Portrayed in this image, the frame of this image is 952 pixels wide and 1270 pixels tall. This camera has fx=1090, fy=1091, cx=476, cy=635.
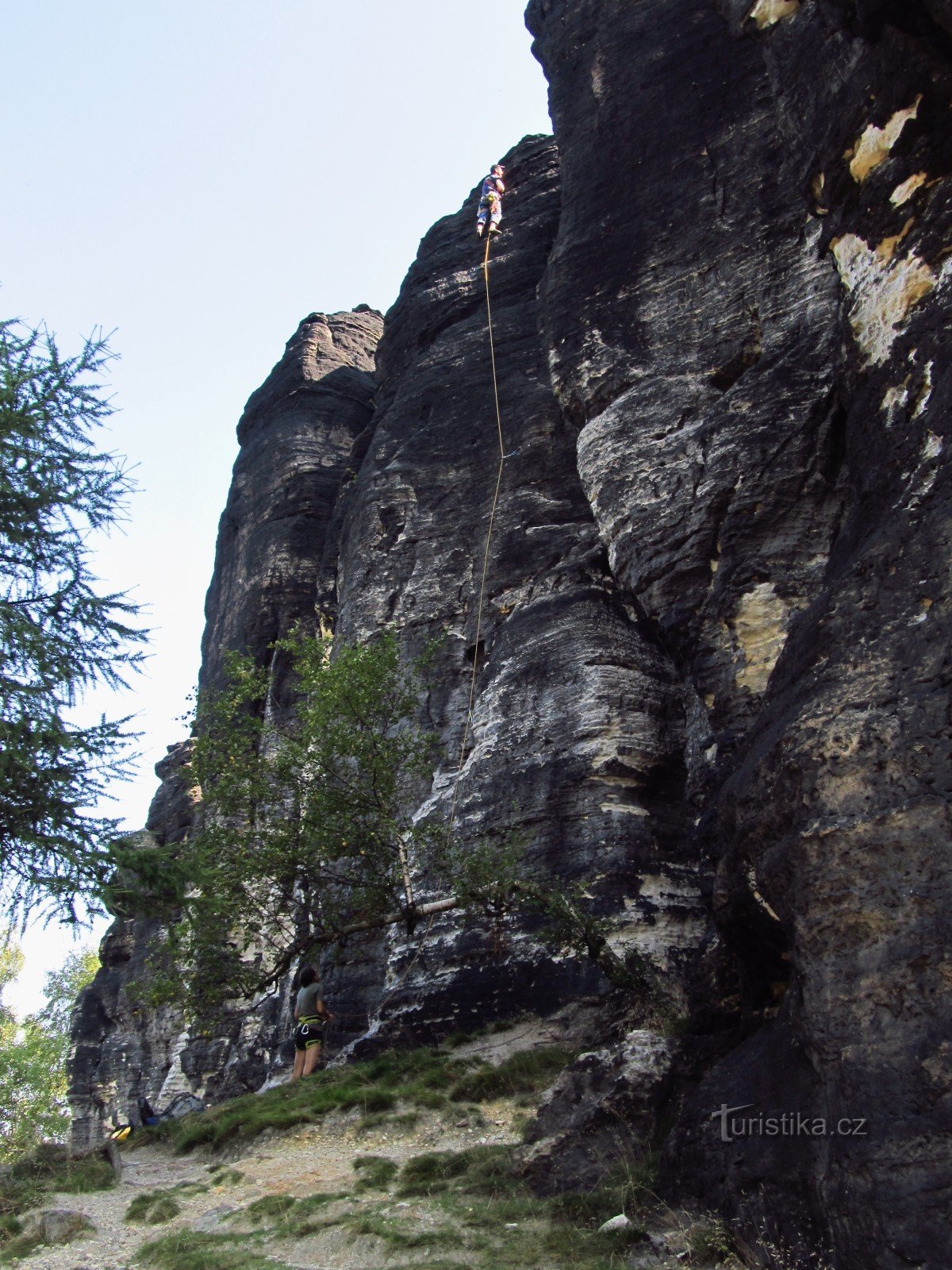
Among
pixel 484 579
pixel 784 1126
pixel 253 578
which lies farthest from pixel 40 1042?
pixel 784 1126

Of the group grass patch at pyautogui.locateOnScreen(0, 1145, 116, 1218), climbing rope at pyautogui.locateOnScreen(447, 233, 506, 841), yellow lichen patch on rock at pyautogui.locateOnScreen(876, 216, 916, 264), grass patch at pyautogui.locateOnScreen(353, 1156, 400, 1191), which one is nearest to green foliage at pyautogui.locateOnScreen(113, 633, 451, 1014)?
climbing rope at pyautogui.locateOnScreen(447, 233, 506, 841)

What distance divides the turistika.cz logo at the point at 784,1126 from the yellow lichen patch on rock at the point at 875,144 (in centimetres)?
786

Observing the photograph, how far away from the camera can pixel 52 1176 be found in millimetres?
10398

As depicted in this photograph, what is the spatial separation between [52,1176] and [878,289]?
11.1 m

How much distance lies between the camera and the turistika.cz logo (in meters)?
6.21

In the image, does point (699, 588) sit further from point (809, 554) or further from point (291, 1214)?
point (291, 1214)

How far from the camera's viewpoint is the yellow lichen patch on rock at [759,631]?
488 inches

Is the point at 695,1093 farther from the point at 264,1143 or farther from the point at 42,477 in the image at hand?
the point at 42,477

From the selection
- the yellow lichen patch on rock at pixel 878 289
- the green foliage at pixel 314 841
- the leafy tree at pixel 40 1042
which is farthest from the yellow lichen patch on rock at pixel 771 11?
the leafy tree at pixel 40 1042

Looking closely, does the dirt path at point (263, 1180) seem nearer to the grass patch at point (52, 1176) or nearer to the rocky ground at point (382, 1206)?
the rocky ground at point (382, 1206)

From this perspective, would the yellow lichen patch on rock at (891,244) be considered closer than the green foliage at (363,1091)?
Yes

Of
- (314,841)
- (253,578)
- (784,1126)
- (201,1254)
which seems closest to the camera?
(784,1126)

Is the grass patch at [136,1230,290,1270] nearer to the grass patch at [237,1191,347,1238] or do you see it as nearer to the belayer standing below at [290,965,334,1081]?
the grass patch at [237,1191,347,1238]

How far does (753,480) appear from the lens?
13.5m
